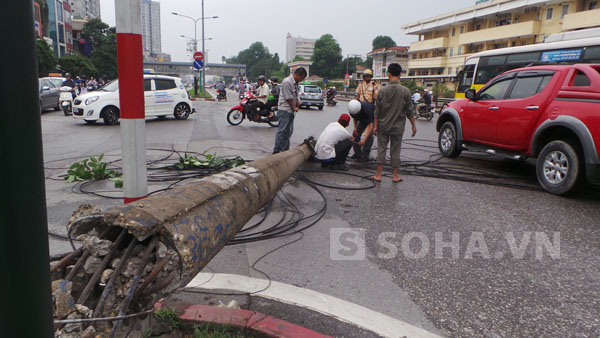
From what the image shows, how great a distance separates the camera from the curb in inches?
90.2

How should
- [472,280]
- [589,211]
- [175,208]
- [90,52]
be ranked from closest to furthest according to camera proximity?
[175,208] < [472,280] < [589,211] < [90,52]

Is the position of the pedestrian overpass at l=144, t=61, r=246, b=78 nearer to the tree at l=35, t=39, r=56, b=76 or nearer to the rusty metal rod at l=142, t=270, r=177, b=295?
the tree at l=35, t=39, r=56, b=76

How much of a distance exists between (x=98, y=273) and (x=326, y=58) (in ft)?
384

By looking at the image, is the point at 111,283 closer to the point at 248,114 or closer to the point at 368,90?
the point at 368,90

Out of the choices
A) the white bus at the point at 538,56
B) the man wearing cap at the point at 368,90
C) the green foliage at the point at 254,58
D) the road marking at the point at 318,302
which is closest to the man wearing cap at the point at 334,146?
the man wearing cap at the point at 368,90

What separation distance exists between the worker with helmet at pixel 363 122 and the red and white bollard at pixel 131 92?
20.9 feet

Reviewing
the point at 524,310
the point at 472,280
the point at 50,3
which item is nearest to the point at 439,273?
the point at 472,280

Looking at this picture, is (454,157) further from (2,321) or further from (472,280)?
(2,321)

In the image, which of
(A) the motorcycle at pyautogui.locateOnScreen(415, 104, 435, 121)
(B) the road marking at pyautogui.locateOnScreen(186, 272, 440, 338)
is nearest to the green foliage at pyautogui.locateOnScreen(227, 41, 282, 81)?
(A) the motorcycle at pyautogui.locateOnScreen(415, 104, 435, 121)

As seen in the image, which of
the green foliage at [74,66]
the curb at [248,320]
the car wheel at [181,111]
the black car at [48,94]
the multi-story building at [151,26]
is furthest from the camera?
the multi-story building at [151,26]

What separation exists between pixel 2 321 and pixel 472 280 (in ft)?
10.6

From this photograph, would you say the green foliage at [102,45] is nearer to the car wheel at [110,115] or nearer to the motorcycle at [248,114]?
the car wheel at [110,115]

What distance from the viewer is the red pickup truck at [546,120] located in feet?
18.2

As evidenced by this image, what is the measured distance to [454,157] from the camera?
918 cm
